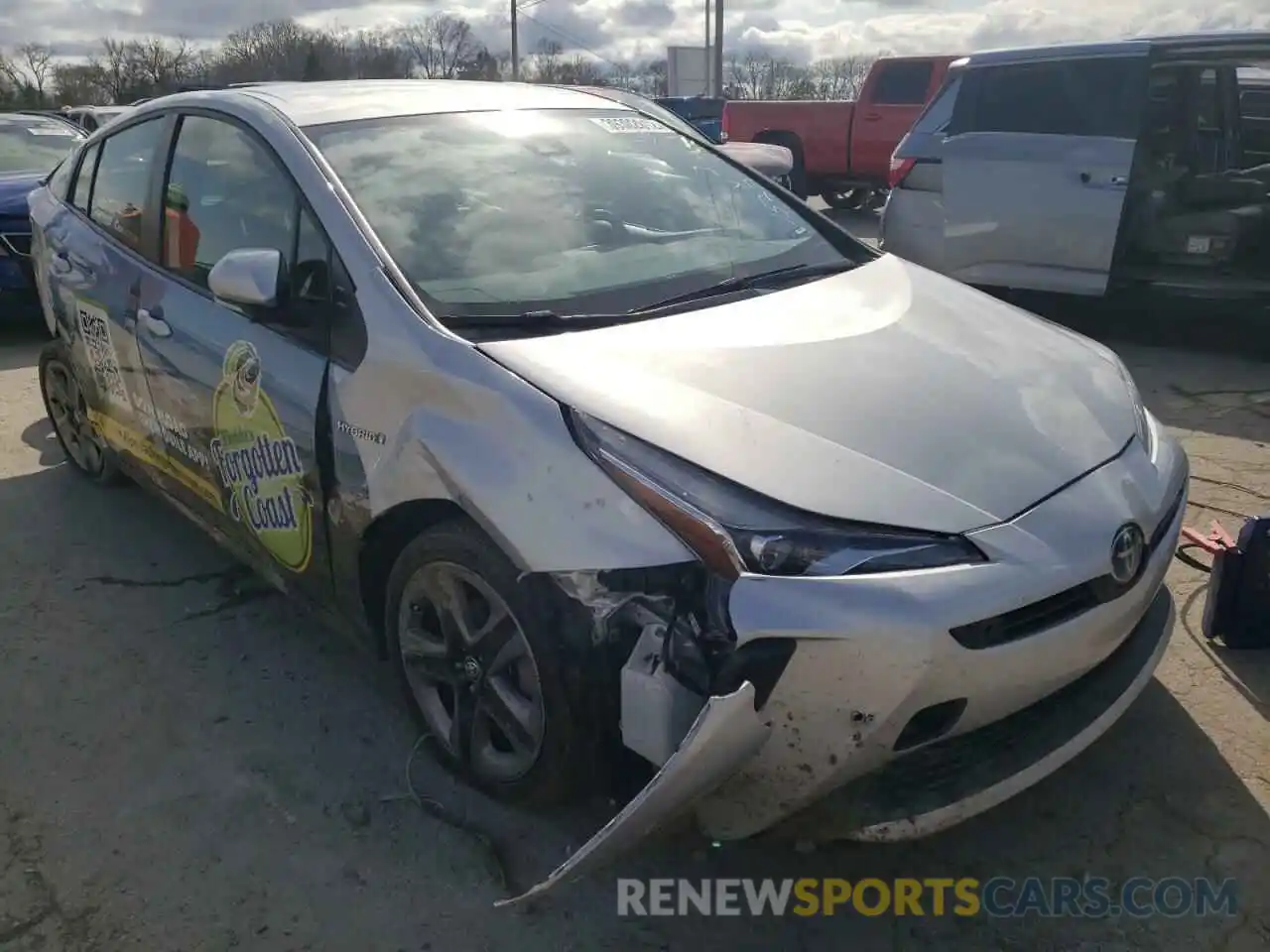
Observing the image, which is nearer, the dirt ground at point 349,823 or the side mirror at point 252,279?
the dirt ground at point 349,823

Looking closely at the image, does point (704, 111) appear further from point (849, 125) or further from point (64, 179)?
point (64, 179)

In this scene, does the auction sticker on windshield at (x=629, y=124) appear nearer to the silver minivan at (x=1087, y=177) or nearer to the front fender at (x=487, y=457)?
the front fender at (x=487, y=457)

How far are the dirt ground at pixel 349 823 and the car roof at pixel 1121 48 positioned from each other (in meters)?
3.56

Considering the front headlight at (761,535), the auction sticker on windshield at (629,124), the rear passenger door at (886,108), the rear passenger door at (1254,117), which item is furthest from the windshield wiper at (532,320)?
the rear passenger door at (886,108)

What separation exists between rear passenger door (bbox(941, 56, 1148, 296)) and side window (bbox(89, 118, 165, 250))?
15.7ft

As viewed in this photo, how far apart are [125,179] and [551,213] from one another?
1.91 meters

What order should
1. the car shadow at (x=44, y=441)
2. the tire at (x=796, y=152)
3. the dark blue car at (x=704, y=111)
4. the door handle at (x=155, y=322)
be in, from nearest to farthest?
the door handle at (x=155, y=322)
the car shadow at (x=44, y=441)
the tire at (x=796, y=152)
the dark blue car at (x=704, y=111)

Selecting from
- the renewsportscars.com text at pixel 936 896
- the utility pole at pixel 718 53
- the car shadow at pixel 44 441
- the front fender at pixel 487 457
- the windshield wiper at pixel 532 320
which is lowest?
the renewsportscars.com text at pixel 936 896

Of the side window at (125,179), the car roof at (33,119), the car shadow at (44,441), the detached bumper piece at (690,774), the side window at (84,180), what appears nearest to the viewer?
the detached bumper piece at (690,774)

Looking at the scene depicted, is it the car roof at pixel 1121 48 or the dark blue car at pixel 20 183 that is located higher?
the car roof at pixel 1121 48

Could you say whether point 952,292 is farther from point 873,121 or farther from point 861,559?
point 873,121

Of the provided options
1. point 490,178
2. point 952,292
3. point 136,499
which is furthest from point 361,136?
point 136,499

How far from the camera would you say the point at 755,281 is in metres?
3.01

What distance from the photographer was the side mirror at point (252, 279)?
2.68 metres
